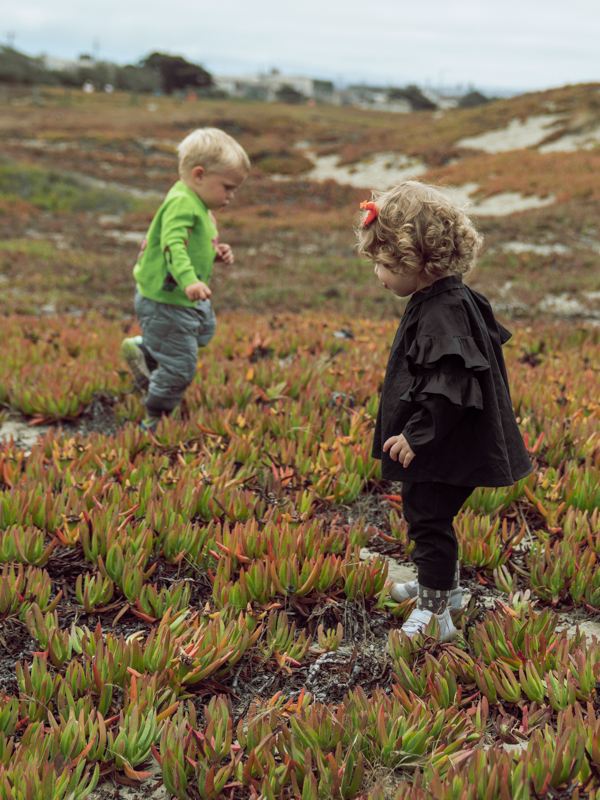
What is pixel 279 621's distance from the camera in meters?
2.17

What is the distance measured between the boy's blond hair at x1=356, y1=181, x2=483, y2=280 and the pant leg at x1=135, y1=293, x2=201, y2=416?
1.98 metres

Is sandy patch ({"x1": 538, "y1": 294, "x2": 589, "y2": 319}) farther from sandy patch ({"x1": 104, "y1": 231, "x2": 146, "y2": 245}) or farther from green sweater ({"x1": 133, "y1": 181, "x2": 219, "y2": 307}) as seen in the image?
sandy patch ({"x1": 104, "y1": 231, "x2": 146, "y2": 245})

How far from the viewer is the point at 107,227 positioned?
65.6ft

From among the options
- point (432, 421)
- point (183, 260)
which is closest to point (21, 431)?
point (183, 260)

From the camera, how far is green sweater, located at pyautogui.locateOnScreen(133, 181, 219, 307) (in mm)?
3594

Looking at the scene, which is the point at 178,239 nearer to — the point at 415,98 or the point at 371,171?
the point at 371,171

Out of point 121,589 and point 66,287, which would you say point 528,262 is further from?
point 121,589

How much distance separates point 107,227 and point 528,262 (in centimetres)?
1362

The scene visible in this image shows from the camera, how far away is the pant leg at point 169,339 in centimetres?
391

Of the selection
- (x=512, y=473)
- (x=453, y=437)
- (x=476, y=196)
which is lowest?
(x=512, y=473)

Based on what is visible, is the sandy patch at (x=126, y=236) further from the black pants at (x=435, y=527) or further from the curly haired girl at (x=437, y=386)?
the black pants at (x=435, y=527)

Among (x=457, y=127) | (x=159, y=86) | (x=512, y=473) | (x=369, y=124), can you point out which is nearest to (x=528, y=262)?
(x=512, y=473)

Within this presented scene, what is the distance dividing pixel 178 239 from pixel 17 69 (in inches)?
2968

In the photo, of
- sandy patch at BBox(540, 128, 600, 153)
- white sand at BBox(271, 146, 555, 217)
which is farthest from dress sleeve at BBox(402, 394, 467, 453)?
sandy patch at BBox(540, 128, 600, 153)
